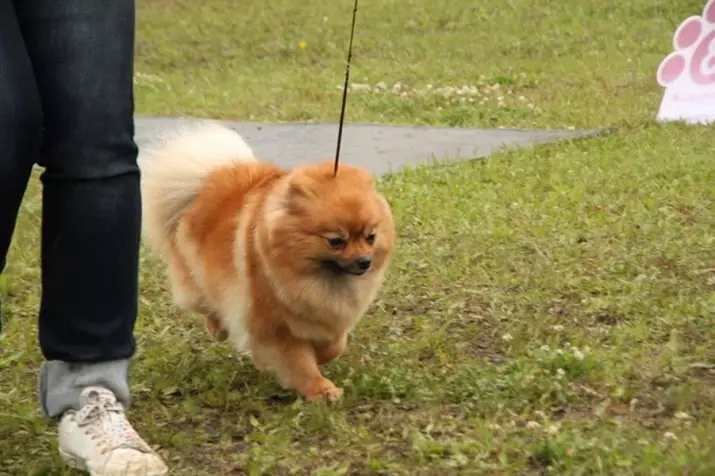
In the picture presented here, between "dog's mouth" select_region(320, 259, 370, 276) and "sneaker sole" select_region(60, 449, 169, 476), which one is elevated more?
"dog's mouth" select_region(320, 259, 370, 276)

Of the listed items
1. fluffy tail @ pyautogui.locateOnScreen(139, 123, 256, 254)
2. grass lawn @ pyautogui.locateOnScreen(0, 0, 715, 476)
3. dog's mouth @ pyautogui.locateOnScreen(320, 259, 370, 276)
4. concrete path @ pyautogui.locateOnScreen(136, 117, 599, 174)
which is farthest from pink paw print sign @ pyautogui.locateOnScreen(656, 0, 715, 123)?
dog's mouth @ pyautogui.locateOnScreen(320, 259, 370, 276)

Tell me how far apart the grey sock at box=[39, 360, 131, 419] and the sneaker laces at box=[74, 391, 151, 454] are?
0.03 meters

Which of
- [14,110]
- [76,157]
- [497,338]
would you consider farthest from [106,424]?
[497,338]

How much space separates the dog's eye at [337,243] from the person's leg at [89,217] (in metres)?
0.66

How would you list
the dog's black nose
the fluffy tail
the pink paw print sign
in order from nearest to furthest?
the dog's black nose → the fluffy tail → the pink paw print sign

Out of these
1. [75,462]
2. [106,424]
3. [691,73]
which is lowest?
[75,462]

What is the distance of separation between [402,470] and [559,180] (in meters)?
3.07

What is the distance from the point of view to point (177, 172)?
3.64 metres

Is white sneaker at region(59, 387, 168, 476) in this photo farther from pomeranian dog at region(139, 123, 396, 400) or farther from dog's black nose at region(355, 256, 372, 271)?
dog's black nose at region(355, 256, 372, 271)

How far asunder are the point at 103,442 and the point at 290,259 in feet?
2.70

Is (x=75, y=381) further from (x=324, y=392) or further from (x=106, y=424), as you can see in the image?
(x=324, y=392)

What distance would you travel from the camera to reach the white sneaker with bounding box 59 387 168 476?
97.7 inches

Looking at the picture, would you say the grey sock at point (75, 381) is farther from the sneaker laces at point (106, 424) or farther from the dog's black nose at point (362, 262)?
the dog's black nose at point (362, 262)

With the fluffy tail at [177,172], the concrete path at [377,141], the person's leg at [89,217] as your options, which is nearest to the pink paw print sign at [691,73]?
the concrete path at [377,141]
